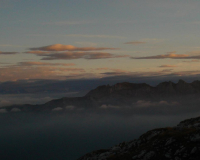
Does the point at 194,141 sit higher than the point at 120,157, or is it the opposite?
the point at 194,141

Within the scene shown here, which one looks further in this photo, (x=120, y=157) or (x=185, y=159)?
(x=120, y=157)

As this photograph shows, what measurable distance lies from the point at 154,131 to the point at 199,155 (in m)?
36.4

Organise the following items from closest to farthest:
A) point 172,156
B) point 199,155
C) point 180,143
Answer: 1. point 199,155
2. point 172,156
3. point 180,143

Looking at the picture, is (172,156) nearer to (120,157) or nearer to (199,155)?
(199,155)

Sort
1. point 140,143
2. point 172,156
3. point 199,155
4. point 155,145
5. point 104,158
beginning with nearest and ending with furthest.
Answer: point 199,155, point 172,156, point 155,145, point 104,158, point 140,143

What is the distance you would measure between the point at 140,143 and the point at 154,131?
26.9 feet

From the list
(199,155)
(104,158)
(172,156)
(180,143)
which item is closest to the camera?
(199,155)

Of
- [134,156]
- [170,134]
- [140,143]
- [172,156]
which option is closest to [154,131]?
[140,143]

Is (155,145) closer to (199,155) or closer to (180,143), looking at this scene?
(180,143)

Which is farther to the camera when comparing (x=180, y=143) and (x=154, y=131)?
(x=154, y=131)

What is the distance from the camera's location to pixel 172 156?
61.0 metres

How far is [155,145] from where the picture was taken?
71812 millimetres

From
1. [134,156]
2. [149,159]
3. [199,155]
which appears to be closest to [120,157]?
[134,156]

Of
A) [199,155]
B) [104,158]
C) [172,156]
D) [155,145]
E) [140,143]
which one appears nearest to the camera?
[199,155]
